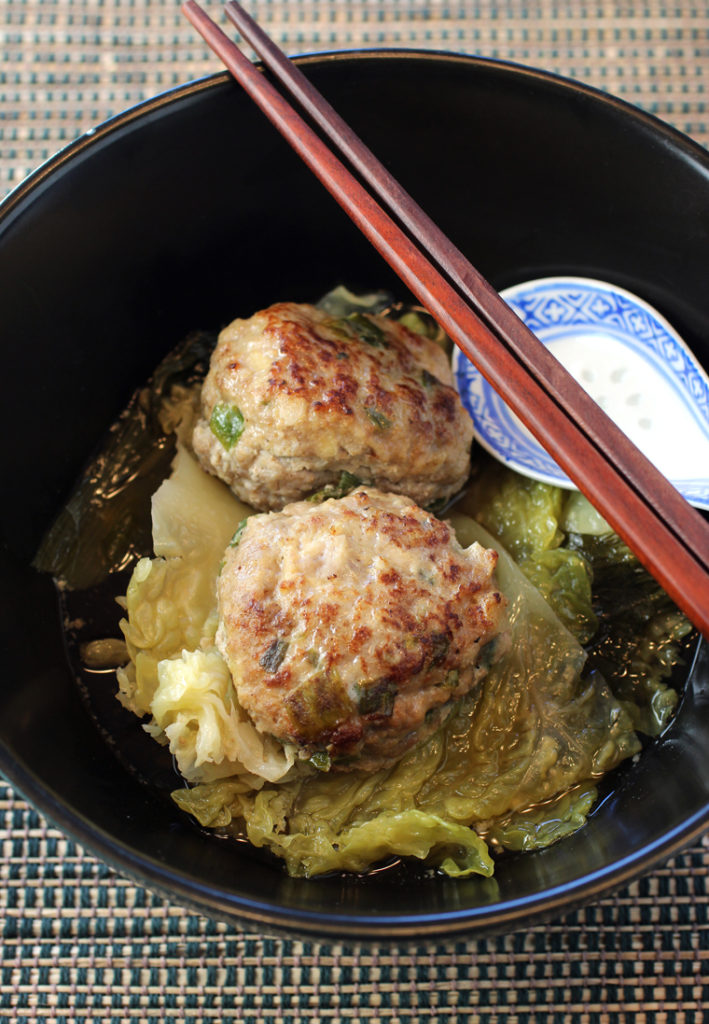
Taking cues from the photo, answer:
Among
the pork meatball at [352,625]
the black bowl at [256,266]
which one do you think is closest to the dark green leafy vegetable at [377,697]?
the pork meatball at [352,625]

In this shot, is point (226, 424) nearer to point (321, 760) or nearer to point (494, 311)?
point (494, 311)

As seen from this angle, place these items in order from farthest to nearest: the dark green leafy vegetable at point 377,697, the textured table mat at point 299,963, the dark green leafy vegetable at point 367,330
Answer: the dark green leafy vegetable at point 367,330 → the textured table mat at point 299,963 → the dark green leafy vegetable at point 377,697

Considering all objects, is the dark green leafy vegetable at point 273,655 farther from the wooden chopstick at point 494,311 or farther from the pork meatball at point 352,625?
the wooden chopstick at point 494,311

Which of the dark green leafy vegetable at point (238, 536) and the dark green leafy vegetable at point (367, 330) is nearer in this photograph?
the dark green leafy vegetable at point (238, 536)

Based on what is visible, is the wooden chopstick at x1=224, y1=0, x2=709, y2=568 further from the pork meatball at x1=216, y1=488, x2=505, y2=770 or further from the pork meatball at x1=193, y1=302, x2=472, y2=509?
the pork meatball at x1=216, y1=488, x2=505, y2=770

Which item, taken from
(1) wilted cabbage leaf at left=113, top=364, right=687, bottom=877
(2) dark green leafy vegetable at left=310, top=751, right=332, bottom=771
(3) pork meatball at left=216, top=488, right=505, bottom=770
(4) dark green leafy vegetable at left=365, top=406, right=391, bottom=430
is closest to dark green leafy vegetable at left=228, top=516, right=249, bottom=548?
(3) pork meatball at left=216, top=488, right=505, bottom=770

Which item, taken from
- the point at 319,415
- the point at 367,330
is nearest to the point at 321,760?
the point at 319,415

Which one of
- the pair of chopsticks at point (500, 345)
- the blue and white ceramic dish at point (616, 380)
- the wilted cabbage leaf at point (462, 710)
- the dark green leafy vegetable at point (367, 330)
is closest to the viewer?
the pair of chopsticks at point (500, 345)
